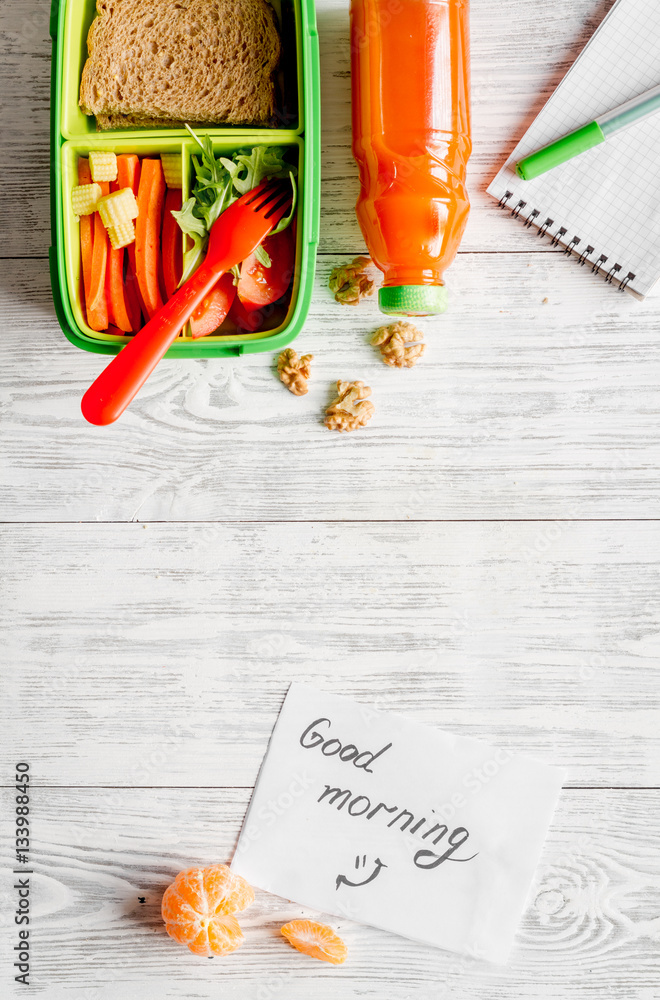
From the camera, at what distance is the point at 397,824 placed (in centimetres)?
77

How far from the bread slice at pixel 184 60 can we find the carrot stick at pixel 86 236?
2.3 inches

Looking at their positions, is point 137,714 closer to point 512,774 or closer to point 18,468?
point 18,468

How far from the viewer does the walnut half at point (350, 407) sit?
2.47ft

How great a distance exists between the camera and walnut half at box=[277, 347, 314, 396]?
75 centimetres

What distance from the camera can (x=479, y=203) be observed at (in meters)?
0.75

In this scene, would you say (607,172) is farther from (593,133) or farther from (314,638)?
(314,638)

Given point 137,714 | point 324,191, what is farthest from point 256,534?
point 324,191

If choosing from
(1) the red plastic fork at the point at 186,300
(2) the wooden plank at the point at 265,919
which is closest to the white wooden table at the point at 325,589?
(2) the wooden plank at the point at 265,919

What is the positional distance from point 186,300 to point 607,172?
0.46m

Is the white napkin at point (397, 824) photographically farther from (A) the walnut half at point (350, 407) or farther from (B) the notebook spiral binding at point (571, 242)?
(B) the notebook spiral binding at point (571, 242)

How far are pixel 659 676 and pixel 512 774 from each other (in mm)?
197

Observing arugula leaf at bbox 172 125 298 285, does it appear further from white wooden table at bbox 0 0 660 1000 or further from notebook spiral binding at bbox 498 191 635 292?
notebook spiral binding at bbox 498 191 635 292

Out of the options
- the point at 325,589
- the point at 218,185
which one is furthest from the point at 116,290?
the point at 325,589

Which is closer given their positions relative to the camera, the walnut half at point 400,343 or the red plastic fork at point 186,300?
the red plastic fork at point 186,300
